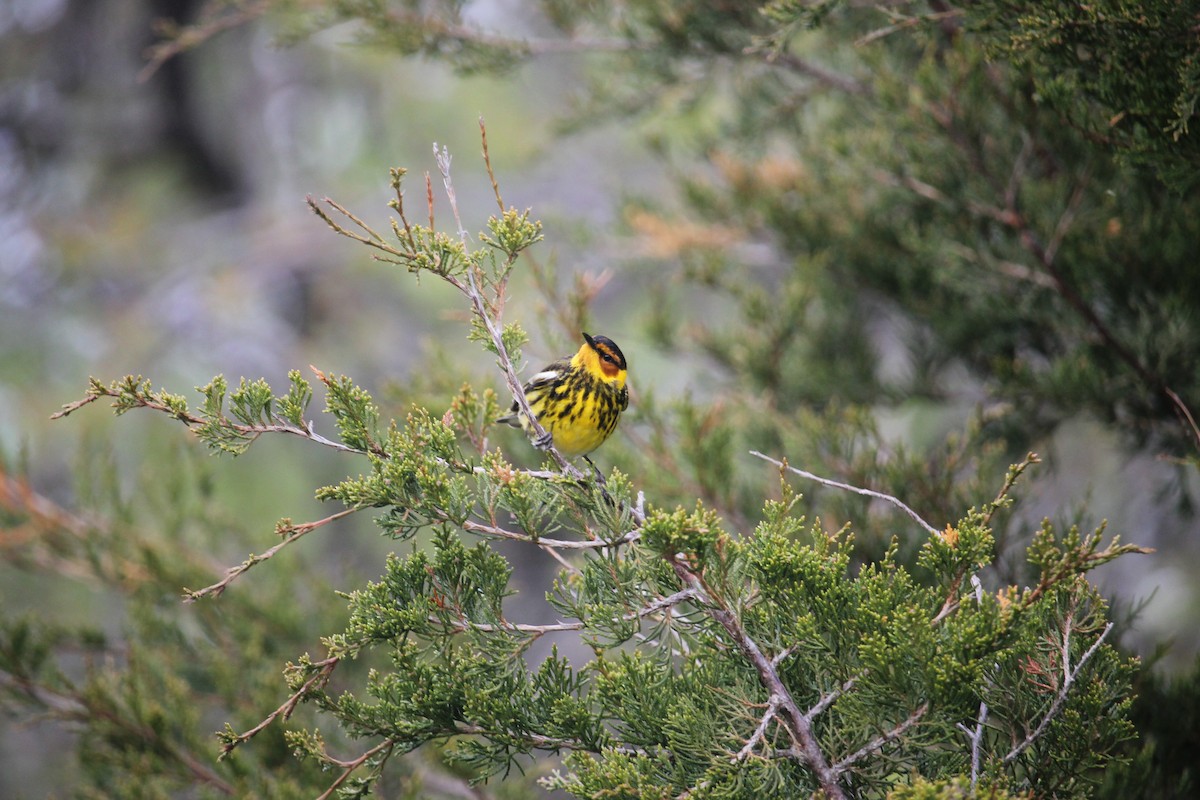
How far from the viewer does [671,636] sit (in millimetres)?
1809

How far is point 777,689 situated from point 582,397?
1369 millimetres

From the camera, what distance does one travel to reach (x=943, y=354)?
151 inches

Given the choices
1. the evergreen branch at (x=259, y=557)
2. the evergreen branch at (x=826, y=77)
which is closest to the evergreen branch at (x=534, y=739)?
the evergreen branch at (x=259, y=557)

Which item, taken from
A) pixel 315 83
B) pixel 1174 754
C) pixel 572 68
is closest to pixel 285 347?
pixel 315 83

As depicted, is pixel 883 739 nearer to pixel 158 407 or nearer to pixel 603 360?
pixel 158 407

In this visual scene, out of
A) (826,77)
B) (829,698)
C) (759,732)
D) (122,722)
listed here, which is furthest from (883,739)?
(826,77)

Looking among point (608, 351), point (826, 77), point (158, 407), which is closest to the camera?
point (158, 407)

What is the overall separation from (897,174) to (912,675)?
2233 mm

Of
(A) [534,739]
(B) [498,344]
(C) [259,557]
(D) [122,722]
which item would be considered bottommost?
(D) [122,722]

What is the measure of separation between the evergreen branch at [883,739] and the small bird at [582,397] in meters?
1.42

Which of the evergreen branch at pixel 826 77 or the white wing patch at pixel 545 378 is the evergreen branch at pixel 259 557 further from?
the evergreen branch at pixel 826 77

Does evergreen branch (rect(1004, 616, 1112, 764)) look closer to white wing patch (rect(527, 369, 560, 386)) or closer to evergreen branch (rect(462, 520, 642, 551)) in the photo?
evergreen branch (rect(462, 520, 642, 551))

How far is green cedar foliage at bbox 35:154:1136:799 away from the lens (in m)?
1.62

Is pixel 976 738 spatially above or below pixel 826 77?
below
